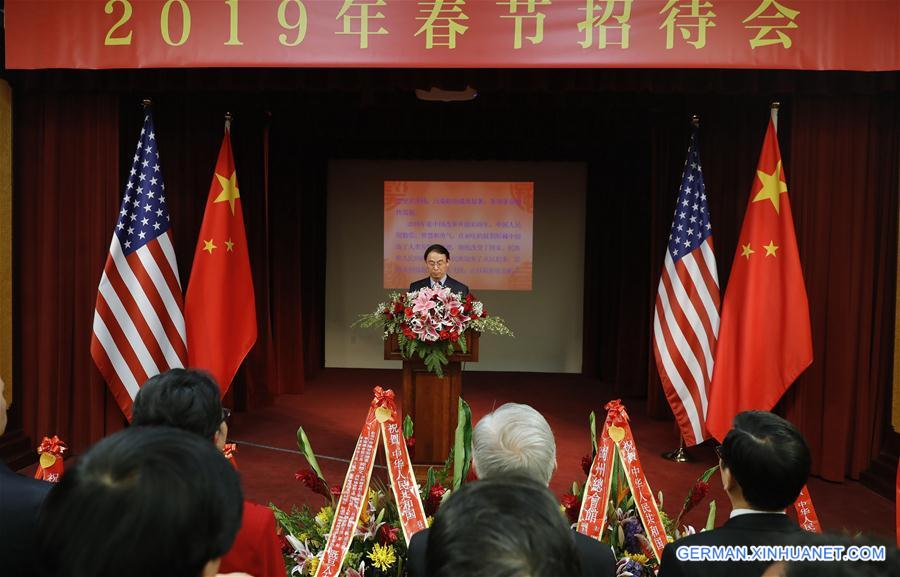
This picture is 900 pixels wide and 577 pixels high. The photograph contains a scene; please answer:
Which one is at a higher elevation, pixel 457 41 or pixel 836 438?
pixel 457 41

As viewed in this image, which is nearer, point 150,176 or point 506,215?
point 150,176

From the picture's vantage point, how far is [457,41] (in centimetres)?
364

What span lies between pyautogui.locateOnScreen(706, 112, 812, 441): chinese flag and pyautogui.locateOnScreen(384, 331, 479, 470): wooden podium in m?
1.39

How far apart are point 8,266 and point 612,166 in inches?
195

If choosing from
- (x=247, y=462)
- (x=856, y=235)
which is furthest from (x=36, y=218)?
(x=856, y=235)

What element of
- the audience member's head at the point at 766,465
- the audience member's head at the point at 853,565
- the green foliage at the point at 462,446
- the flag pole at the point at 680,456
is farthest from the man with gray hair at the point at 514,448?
the flag pole at the point at 680,456

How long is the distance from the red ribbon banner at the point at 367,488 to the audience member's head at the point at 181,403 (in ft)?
3.40

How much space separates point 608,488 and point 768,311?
1.97m

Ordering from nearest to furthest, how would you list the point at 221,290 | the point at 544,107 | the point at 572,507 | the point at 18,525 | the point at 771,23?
the point at 18,525
the point at 572,507
the point at 771,23
the point at 221,290
the point at 544,107

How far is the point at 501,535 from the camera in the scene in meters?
0.68

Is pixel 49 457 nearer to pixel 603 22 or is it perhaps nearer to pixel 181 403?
pixel 181 403

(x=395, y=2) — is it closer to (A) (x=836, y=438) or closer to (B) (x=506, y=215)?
(A) (x=836, y=438)

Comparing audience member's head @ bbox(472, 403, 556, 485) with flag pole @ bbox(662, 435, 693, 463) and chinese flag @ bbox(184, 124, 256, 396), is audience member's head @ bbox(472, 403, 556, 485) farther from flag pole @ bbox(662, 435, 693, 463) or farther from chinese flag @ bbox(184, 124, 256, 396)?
flag pole @ bbox(662, 435, 693, 463)

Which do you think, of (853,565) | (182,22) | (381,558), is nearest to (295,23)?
(182,22)
